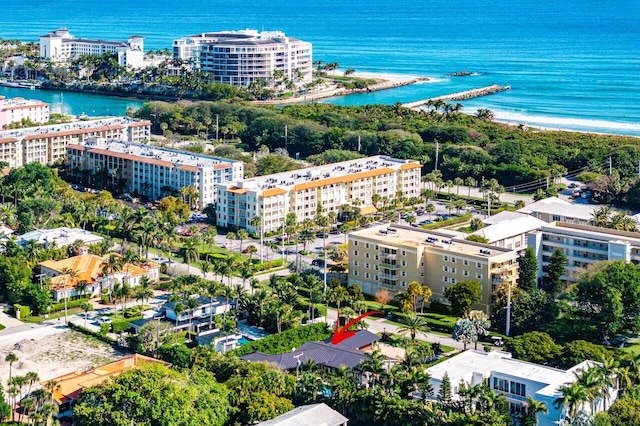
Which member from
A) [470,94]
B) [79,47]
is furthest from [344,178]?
[79,47]

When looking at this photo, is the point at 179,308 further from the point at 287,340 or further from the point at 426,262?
the point at 426,262

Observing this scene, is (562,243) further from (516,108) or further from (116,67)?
(116,67)

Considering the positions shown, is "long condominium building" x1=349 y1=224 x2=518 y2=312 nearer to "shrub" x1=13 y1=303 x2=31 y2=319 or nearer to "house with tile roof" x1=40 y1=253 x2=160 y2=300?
"house with tile roof" x1=40 y1=253 x2=160 y2=300

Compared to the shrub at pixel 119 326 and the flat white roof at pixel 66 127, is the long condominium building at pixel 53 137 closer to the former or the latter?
the flat white roof at pixel 66 127

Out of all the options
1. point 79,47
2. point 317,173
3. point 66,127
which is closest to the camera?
point 317,173

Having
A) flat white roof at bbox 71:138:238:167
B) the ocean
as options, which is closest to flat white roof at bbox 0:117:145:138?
flat white roof at bbox 71:138:238:167
